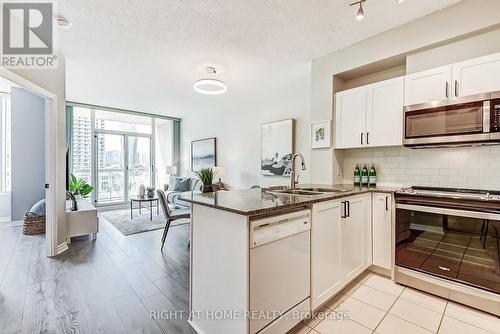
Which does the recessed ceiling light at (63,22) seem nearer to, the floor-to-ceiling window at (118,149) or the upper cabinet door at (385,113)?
the upper cabinet door at (385,113)

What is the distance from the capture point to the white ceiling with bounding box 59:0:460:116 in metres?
2.11

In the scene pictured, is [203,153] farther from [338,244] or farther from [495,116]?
[495,116]

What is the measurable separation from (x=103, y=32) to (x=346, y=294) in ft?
12.3

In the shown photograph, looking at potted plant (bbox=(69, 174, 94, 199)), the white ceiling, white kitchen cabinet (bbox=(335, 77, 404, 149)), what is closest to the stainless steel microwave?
white kitchen cabinet (bbox=(335, 77, 404, 149))

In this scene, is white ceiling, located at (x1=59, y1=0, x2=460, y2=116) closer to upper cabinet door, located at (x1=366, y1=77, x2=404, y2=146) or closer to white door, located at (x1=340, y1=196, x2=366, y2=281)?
upper cabinet door, located at (x1=366, y1=77, x2=404, y2=146)

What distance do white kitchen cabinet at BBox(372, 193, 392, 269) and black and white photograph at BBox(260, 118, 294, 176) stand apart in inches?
72.0

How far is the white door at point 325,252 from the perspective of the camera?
1.76 meters

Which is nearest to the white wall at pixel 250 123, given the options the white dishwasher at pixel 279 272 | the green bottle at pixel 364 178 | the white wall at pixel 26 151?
the green bottle at pixel 364 178

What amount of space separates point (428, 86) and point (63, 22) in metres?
3.74

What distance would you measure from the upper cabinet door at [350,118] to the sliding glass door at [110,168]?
5848 mm

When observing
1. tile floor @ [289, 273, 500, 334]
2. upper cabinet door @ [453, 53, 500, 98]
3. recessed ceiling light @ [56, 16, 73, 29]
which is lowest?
tile floor @ [289, 273, 500, 334]

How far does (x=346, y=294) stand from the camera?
→ 7.09 ft

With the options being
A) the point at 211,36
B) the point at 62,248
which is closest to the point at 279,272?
the point at 211,36

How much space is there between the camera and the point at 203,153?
6.26 m
